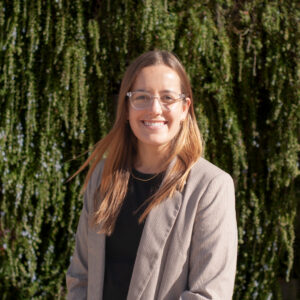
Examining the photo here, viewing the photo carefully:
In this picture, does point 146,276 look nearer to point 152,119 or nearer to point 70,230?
point 152,119

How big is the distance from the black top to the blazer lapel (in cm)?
7

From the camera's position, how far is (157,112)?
4.95 ft

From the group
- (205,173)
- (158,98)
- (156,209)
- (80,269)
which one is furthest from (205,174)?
(80,269)

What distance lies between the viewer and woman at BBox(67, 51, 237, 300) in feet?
4.57

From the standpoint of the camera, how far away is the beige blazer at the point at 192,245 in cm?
136

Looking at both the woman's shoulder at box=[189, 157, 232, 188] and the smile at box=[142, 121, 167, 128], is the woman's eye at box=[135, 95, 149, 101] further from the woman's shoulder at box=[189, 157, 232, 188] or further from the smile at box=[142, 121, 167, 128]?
the woman's shoulder at box=[189, 157, 232, 188]

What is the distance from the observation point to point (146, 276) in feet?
4.68

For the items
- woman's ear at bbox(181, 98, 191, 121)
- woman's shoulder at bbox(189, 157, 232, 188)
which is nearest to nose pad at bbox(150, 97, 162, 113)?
woman's ear at bbox(181, 98, 191, 121)

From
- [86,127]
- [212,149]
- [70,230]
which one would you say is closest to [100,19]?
[86,127]

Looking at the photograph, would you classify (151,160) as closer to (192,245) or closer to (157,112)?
(157,112)

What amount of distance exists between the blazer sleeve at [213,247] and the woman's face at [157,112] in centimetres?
27

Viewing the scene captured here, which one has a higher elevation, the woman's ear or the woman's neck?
the woman's ear

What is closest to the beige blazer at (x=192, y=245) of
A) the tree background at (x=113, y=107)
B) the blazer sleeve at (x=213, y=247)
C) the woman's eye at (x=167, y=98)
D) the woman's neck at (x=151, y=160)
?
the blazer sleeve at (x=213, y=247)

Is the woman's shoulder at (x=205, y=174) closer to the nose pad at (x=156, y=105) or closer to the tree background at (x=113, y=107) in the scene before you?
the nose pad at (x=156, y=105)
